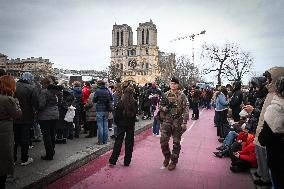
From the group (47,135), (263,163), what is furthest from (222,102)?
(47,135)

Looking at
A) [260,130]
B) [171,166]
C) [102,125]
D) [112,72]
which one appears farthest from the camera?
[112,72]

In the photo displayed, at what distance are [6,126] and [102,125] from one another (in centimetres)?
525

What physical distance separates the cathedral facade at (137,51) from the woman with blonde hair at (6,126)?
12644 cm

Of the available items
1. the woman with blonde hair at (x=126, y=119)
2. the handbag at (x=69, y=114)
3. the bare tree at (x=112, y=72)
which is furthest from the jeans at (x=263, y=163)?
the bare tree at (x=112, y=72)

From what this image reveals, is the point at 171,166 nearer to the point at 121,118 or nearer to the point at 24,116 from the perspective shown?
the point at 121,118

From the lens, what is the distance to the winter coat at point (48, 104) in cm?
804

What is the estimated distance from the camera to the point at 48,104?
8.45m

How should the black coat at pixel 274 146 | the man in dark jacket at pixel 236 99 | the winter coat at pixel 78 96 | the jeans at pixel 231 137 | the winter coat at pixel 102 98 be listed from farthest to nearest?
the man in dark jacket at pixel 236 99, the winter coat at pixel 78 96, the winter coat at pixel 102 98, the jeans at pixel 231 137, the black coat at pixel 274 146

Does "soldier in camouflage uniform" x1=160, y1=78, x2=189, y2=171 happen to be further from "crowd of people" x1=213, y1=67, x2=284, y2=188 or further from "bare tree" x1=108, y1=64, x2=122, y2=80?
"bare tree" x1=108, y1=64, x2=122, y2=80

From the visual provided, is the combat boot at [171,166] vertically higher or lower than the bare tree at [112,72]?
lower

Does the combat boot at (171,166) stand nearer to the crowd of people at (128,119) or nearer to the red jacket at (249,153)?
the crowd of people at (128,119)

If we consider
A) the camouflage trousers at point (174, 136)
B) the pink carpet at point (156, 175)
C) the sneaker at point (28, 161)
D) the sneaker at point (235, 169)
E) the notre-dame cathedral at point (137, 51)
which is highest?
the notre-dame cathedral at point (137, 51)

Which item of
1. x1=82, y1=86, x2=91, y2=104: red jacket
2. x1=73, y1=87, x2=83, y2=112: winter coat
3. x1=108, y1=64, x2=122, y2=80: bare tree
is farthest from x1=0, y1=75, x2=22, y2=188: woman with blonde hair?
x1=108, y1=64, x2=122, y2=80: bare tree

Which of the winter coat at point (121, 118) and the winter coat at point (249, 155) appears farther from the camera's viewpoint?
the winter coat at point (121, 118)
